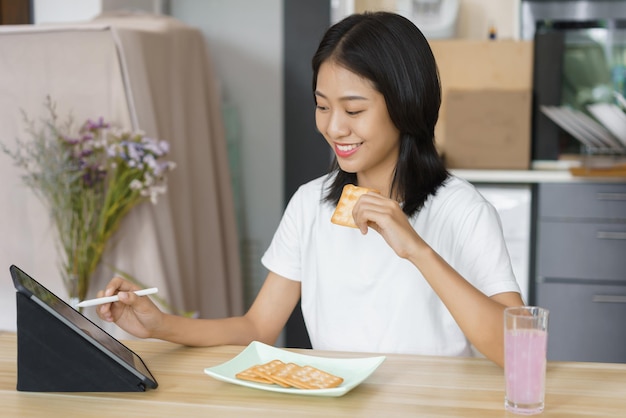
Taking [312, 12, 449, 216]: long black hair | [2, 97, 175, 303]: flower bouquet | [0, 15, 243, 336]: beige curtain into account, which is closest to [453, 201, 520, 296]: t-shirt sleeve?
[312, 12, 449, 216]: long black hair

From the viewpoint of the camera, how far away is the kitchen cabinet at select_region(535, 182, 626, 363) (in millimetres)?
3346

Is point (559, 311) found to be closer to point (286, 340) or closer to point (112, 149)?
point (286, 340)

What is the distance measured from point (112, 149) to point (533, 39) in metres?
1.94

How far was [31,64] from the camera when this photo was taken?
8.54 feet

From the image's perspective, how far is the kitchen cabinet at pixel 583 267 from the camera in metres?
3.35

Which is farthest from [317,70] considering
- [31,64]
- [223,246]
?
[223,246]

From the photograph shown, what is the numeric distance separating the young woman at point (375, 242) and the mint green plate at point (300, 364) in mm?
170

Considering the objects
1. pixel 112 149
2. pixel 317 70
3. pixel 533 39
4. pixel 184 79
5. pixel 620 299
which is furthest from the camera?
pixel 533 39

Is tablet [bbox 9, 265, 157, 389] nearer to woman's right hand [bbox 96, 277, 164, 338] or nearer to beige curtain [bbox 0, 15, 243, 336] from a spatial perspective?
woman's right hand [bbox 96, 277, 164, 338]

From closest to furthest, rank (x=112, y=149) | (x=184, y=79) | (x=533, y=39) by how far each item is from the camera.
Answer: (x=112, y=149)
(x=184, y=79)
(x=533, y=39)

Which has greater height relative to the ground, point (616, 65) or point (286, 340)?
point (616, 65)

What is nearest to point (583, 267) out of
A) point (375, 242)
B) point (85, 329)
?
point (375, 242)

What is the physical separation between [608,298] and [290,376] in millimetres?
2420

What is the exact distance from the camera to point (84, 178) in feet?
8.23
